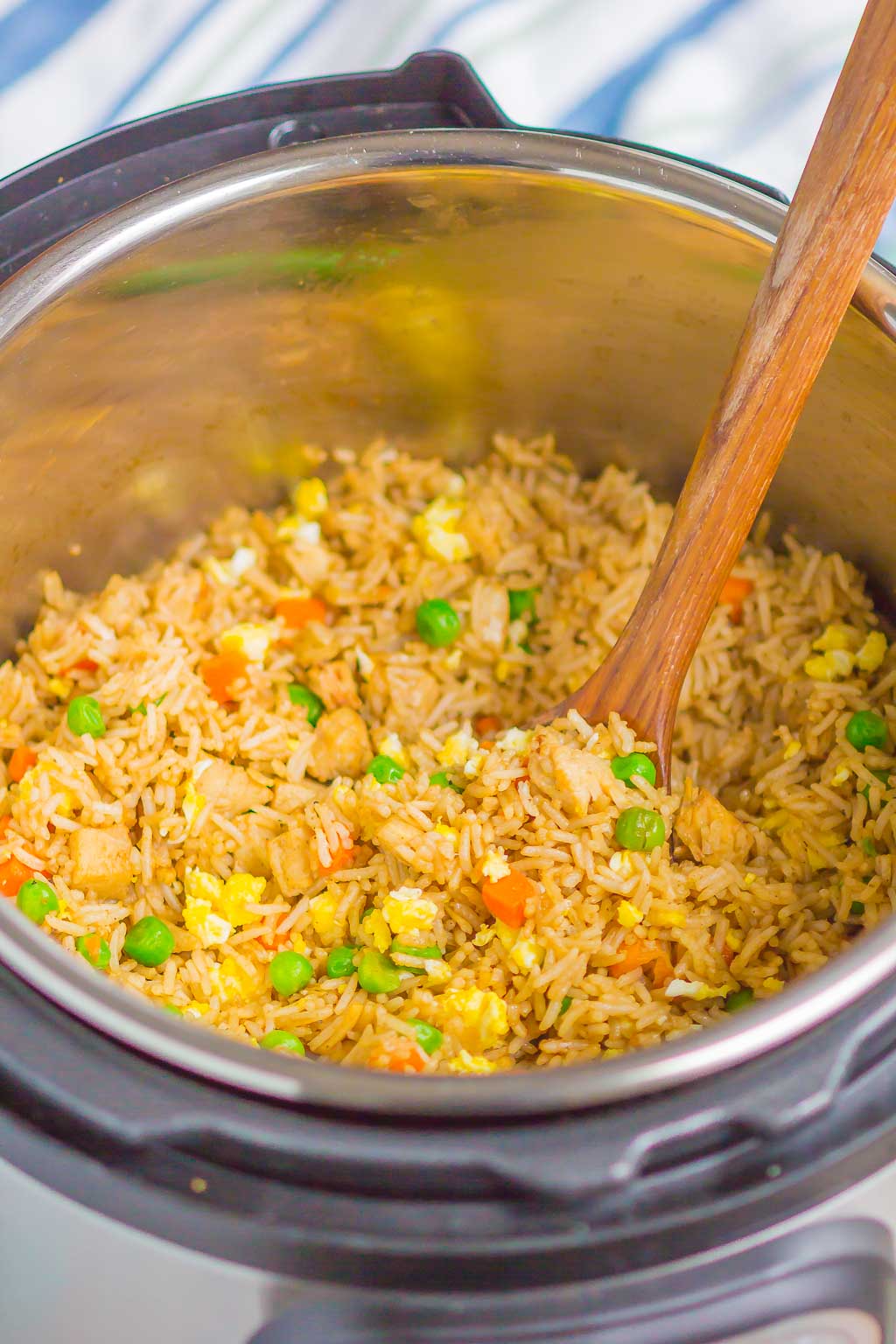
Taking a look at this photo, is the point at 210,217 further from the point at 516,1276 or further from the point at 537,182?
the point at 516,1276

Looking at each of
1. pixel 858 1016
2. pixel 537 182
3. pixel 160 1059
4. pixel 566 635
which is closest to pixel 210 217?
pixel 537 182

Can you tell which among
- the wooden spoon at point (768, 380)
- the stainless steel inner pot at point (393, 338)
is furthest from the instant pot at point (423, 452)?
the wooden spoon at point (768, 380)

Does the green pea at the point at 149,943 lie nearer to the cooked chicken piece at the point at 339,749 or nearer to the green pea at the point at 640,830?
the cooked chicken piece at the point at 339,749

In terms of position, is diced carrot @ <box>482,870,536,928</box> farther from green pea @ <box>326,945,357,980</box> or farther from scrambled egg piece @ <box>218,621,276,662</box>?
scrambled egg piece @ <box>218,621,276,662</box>

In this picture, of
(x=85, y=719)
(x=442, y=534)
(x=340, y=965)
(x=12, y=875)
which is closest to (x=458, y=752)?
(x=340, y=965)

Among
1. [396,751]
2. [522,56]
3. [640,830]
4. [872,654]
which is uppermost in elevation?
[522,56]

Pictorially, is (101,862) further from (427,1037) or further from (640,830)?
(640,830)
